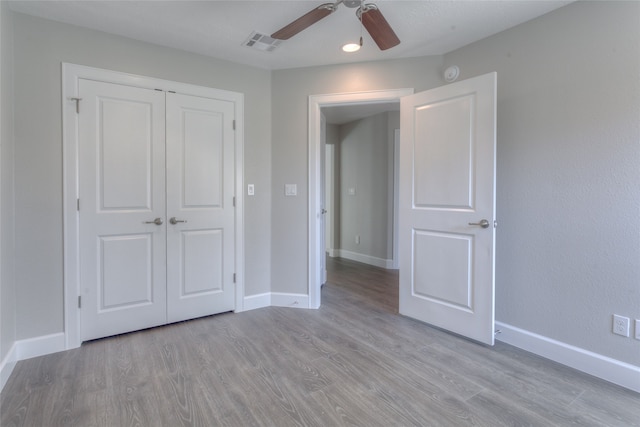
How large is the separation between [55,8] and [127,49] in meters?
0.47

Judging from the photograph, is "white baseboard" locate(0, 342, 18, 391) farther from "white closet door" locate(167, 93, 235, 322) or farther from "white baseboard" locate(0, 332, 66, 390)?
"white closet door" locate(167, 93, 235, 322)

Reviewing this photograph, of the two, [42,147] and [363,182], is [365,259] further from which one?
[42,147]

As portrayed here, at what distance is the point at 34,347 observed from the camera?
2258mm

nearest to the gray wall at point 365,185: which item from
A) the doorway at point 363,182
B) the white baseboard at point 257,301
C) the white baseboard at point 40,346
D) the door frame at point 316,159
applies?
the doorway at point 363,182

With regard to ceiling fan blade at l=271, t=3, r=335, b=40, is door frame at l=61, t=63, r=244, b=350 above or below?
below

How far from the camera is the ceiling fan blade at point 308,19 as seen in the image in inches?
71.2

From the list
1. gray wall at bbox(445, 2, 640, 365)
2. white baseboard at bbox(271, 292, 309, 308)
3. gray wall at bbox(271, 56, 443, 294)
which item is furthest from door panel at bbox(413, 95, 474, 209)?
white baseboard at bbox(271, 292, 309, 308)

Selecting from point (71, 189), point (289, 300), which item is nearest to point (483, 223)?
point (289, 300)

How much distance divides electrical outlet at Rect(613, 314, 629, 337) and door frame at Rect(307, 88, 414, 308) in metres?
2.19

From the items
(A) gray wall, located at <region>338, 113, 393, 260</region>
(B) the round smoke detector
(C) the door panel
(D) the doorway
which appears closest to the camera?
(C) the door panel

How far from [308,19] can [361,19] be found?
0.31 meters

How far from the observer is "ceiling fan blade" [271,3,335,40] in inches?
71.2

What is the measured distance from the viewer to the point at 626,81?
190 cm

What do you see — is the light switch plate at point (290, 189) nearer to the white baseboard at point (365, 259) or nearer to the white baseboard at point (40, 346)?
the white baseboard at point (40, 346)
